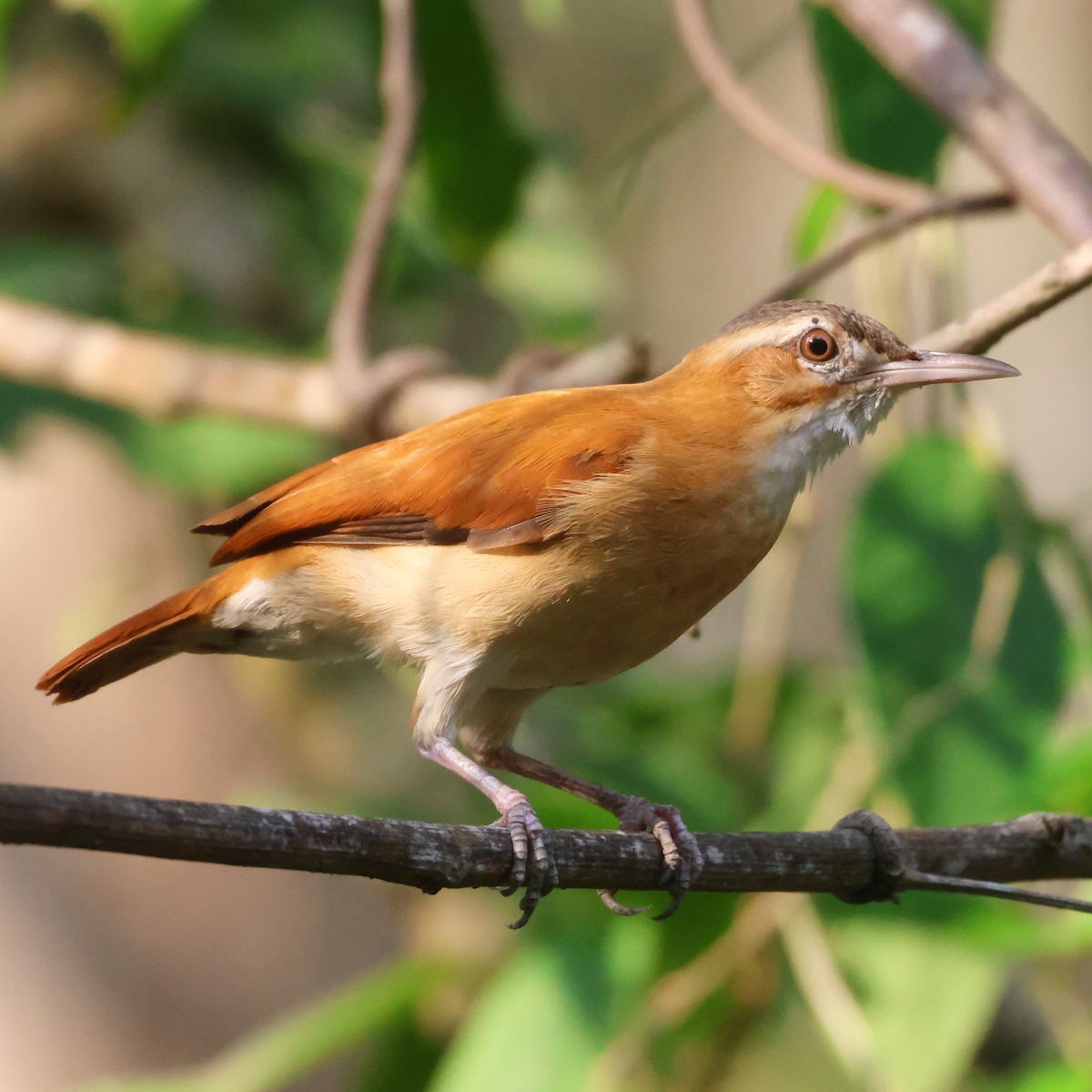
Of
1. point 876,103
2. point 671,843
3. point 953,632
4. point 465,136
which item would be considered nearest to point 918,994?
point 953,632

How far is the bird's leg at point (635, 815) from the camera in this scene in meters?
2.53

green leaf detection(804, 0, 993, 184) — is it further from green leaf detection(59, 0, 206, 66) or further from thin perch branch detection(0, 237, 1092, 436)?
green leaf detection(59, 0, 206, 66)

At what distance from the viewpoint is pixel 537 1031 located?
128 inches

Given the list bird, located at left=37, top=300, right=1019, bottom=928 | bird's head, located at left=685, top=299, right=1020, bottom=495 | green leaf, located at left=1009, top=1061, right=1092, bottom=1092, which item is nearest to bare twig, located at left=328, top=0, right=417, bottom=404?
bird, located at left=37, top=300, right=1019, bottom=928

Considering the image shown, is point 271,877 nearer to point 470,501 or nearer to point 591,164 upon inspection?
point 470,501

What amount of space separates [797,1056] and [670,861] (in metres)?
4.58

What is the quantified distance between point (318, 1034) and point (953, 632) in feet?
6.23

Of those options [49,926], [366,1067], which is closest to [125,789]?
[49,926]

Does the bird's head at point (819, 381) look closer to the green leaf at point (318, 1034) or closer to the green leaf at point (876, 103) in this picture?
the green leaf at point (876, 103)

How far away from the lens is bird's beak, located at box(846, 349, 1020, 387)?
108 inches

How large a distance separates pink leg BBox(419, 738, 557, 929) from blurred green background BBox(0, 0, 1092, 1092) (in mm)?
657

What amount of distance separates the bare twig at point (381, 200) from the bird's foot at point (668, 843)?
5.14 feet


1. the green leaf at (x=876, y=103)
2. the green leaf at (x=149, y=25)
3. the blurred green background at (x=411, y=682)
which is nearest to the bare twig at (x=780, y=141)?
the green leaf at (x=876, y=103)

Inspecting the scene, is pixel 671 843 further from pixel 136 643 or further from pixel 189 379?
pixel 189 379
